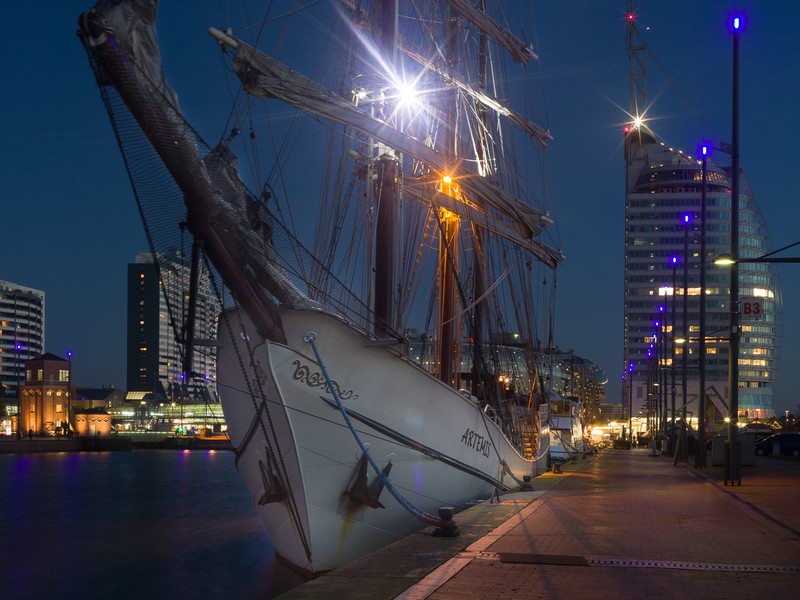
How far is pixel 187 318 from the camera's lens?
48.4 feet

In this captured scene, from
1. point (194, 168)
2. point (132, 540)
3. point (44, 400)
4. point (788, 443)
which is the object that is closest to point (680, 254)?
point (788, 443)

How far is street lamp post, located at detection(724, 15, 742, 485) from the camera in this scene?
23.3m

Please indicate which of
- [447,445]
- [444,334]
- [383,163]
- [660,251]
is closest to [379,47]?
[383,163]

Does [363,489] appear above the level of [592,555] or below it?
above

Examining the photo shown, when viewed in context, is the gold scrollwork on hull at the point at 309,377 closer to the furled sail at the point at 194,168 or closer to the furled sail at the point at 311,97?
the furled sail at the point at 194,168

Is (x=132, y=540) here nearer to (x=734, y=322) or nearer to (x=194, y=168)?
(x=194, y=168)

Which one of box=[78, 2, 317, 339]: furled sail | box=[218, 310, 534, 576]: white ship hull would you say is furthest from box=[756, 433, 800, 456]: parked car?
box=[78, 2, 317, 339]: furled sail

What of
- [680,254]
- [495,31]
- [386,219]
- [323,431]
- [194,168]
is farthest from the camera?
[680,254]

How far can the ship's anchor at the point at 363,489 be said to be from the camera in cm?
1503

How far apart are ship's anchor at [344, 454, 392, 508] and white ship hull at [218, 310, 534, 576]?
0.18ft

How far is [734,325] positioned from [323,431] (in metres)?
13.3

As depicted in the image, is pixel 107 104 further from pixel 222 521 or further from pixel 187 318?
pixel 222 521

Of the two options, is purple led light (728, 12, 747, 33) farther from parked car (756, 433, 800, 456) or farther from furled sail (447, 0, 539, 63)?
parked car (756, 433, 800, 456)

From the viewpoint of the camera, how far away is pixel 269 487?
1524cm
